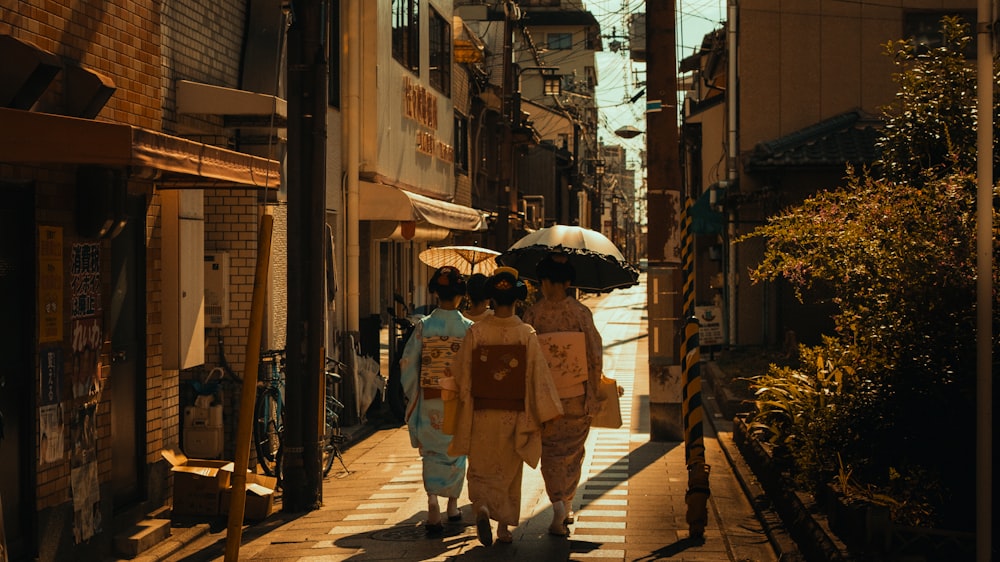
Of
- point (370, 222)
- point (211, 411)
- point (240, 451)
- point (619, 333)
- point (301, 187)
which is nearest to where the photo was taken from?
point (240, 451)

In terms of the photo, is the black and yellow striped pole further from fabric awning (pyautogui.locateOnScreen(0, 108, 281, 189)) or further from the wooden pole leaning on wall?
fabric awning (pyautogui.locateOnScreen(0, 108, 281, 189))

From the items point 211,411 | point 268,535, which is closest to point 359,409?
point 211,411

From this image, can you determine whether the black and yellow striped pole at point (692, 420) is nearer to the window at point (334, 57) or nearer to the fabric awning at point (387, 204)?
the fabric awning at point (387, 204)

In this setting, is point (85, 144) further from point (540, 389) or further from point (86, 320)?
point (540, 389)

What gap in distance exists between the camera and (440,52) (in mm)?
27766

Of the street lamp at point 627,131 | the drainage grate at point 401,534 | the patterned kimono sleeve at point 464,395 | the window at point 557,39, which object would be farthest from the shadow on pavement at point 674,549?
the window at point 557,39

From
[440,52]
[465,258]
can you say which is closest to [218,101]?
[465,258]

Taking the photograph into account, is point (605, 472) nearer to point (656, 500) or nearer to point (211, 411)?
point (656, 500)

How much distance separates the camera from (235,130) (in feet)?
42.2

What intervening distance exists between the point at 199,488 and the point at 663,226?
721 cm

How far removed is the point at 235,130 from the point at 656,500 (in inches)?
223

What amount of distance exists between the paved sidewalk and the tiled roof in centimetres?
965

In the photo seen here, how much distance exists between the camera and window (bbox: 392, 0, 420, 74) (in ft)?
72.1

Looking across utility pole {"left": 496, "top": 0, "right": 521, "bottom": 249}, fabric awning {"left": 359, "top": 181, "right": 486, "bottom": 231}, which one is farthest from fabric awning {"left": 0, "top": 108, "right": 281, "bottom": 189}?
utility pole {"left": 496, "top": 0, "right": 521, "bottom": 249}
